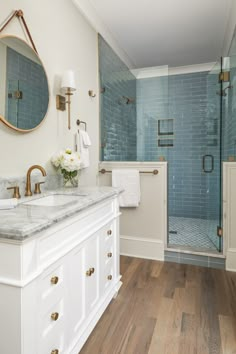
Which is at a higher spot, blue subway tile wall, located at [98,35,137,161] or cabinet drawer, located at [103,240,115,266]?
blue subway tile wall, located at [98,35,137,161]

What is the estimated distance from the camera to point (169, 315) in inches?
70.7

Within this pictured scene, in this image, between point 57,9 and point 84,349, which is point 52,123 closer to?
point 57,9

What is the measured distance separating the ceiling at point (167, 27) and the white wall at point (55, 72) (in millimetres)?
378

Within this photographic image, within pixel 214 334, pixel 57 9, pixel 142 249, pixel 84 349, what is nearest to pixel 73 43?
pixel 57 9

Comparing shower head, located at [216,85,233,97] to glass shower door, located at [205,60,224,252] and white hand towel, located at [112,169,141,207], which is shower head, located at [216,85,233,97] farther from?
white hand towel, located at [112,169,141,207]

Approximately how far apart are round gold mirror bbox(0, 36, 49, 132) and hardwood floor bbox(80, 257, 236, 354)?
4.77 ft

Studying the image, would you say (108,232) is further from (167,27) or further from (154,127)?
(167,27)

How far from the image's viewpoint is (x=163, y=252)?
9.16ft

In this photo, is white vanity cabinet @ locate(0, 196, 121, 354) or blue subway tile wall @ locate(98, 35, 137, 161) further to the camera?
blue subway tile wall @ locate(98, 35, 137, 161)

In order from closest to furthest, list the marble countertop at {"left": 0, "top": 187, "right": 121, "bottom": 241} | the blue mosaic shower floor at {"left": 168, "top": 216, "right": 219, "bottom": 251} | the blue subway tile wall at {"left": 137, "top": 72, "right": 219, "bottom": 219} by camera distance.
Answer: the marble countertop at {"left": 0, "top": 187, "right": 121, "bottom": 241} → the blue mosaic shower floor at {"left": 168, "top": 216, "right": 219, "bottom": 251} → the blue subway tile wall at {"left": 137, "top": 72, "right": 219, "bottom": 219}

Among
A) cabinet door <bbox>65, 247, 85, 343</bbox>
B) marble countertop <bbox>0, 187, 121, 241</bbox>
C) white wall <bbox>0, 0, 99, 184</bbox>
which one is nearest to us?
marble countertop <bbox>0, 187, 121, 241</bbox>

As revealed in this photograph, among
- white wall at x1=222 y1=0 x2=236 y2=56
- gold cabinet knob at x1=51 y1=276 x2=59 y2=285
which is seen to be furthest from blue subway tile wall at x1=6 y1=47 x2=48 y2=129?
white wall at x1=222 y1=0 x2=236 y2=56

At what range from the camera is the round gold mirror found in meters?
1.53

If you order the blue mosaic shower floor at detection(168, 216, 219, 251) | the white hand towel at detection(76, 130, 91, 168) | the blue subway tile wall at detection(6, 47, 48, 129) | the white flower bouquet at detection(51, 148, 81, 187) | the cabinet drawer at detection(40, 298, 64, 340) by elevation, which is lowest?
the blue mosaic shower floor at detection(168, 216, 219, 251)
